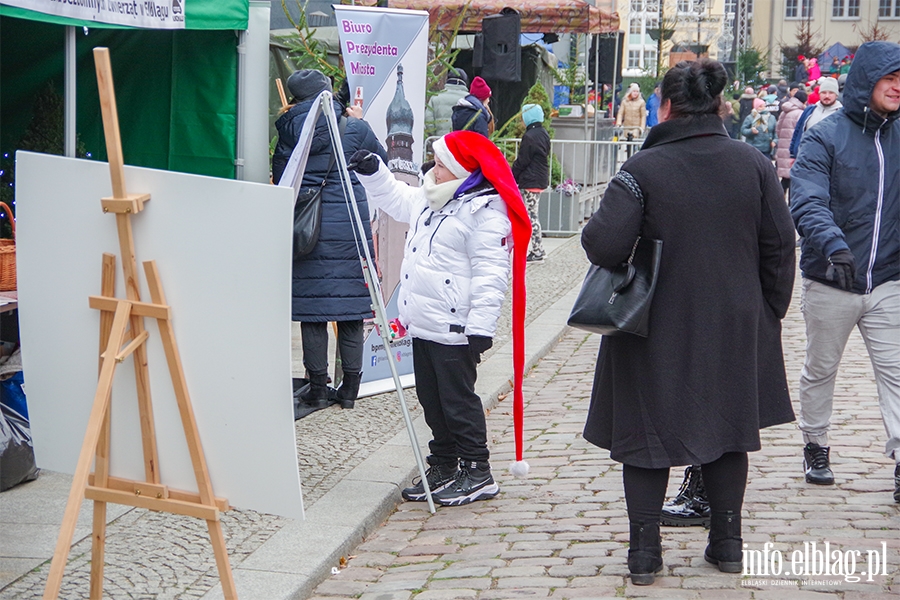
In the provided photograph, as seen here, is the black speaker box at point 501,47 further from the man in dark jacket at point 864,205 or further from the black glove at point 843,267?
the black glove at point 843,267

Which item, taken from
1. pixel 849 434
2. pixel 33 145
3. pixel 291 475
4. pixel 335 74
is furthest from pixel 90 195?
pixel 335 74

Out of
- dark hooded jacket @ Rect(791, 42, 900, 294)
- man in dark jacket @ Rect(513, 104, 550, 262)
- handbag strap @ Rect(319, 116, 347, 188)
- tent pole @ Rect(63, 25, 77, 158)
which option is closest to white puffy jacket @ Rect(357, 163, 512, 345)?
dark hooded jacket @ Rect(791, 42, 900, 294)

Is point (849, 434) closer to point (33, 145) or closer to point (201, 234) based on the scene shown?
point (201, 234)

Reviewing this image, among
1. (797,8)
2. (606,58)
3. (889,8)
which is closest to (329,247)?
(606,58)

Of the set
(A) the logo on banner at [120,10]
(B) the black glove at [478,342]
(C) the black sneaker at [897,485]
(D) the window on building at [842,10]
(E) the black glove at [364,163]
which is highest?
(D) the window on building at [842,10]

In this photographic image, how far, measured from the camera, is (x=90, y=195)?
3314mm

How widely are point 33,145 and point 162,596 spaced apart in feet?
13.2

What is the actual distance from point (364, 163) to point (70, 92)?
2.25 meters

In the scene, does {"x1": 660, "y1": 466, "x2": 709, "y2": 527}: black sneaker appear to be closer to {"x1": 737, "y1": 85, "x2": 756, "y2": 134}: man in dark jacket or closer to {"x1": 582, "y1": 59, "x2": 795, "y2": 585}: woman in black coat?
{"x1": 582, "y1": 59, "x2": 795, "y2": 585}: woman in black coat

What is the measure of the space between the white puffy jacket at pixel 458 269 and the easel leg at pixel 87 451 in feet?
6.22


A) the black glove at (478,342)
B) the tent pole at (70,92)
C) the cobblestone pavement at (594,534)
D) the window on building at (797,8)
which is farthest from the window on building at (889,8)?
the black glove at (478,342)

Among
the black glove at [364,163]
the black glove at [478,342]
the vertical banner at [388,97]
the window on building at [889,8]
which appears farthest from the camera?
the window on building at [889,8]

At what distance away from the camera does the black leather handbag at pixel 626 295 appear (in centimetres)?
383

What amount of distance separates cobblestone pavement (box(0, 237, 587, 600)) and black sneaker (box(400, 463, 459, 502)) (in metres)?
0.36
